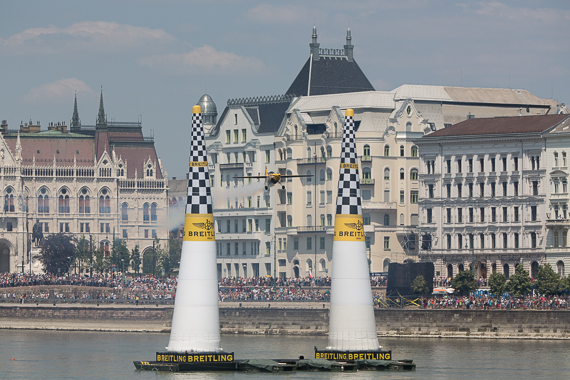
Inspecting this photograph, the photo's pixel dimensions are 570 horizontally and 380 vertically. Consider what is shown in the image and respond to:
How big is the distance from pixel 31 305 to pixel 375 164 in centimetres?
4144

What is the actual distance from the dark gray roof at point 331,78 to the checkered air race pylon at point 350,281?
11037 centimetres

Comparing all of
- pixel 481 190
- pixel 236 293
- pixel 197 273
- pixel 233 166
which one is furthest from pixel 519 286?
pixel 197 273

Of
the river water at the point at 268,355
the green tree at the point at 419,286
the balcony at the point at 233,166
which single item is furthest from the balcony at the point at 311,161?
the green tree at the point at 419,286

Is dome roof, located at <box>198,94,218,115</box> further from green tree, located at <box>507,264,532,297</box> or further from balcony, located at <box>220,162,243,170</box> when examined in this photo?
green tree, located at <box>507,264,532,297</box>

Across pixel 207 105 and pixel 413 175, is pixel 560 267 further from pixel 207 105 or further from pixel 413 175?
pixel 207 105

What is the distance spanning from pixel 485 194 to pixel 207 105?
185 ft

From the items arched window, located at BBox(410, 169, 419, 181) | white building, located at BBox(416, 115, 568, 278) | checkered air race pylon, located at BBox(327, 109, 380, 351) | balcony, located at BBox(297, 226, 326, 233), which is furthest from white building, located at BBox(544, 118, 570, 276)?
checkered air race pylon, located at BBox(327, 109, 380, 351)

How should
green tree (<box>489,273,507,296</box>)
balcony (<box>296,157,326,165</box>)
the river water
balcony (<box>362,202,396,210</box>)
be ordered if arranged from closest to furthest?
1. the river water
2. green tree (<box>489,273,507,296</box>)
3. balcony (<box>362,202,396,210</box>)
4. balcony (<box>296,157,326,165</box>)

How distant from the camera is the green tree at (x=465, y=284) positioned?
414ft

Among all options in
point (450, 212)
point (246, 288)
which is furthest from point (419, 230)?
point (246, 288)

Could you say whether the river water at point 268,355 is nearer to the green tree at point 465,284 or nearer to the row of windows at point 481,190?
the green tree at point 465,284

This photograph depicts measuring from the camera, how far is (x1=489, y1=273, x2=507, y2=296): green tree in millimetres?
124312

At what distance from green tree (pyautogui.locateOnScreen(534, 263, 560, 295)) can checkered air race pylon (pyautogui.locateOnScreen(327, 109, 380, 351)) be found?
5772 centimetres

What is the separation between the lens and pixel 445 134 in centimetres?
14638
